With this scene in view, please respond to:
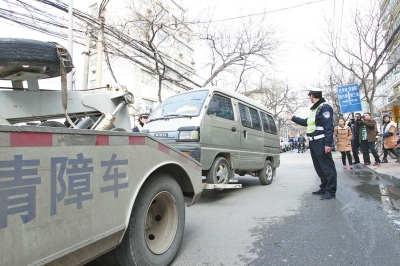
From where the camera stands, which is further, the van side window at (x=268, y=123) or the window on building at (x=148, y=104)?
the window on building at (x=148, y=104)

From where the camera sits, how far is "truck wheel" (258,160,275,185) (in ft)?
22.1

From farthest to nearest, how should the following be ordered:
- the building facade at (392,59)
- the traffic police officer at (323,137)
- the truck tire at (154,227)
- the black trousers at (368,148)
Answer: the building facade at (392,59), the black trousers at (368,148), the traffic police officer at (323,137), the truck tire at (154,227)

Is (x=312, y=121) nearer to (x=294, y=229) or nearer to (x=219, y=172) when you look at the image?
(x=219, y=172)

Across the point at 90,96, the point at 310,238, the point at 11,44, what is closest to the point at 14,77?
the point at 11,44

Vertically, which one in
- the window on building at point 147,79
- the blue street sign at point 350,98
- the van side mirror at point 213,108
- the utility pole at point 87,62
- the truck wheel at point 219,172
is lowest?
the truck wheel at point 219,172

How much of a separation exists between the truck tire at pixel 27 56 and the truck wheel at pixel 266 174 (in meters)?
5.50

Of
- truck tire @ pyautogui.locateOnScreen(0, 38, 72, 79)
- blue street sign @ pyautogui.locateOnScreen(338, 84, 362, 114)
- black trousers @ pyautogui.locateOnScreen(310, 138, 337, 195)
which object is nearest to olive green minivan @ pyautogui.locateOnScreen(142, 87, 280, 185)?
black trousers @ pyautogui.locateOnScreen(310, 138, 337, 195)

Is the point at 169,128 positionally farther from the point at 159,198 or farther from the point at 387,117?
the point at 387,117

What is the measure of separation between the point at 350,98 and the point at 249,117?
802 cm

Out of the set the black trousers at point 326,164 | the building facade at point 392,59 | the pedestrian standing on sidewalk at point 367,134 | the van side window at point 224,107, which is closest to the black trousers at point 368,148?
the pedestrian standing on sidewalk at point 367,134

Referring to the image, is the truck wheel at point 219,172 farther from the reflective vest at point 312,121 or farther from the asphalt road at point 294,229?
the reflective vest at point 312,121

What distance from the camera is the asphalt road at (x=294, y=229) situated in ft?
8.57

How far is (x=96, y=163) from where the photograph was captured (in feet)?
5.67

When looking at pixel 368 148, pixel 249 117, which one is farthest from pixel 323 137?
pixel 368 148
